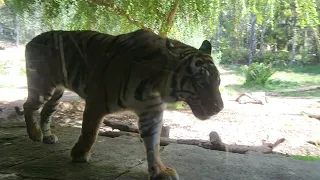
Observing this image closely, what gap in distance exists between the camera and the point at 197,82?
1.51 meters

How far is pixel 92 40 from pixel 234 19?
6.78ft

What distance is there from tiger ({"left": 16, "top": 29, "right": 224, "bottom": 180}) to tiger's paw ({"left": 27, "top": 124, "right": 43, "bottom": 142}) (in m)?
0.36

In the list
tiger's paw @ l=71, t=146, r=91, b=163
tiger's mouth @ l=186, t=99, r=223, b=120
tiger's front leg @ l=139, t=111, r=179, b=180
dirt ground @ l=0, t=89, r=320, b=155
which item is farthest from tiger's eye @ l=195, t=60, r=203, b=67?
dirt ground @ l=0, t=89, r=320, b=155

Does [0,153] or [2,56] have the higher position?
[2,56]

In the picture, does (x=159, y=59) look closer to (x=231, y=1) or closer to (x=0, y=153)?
(x=0, y=153)

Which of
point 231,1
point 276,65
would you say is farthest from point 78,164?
point 276,65

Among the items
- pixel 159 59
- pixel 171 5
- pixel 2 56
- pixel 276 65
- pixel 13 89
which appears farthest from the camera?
pixel 276 65

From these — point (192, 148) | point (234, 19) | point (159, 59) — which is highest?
point (234, 19)

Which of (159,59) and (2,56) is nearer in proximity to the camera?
(159,59)

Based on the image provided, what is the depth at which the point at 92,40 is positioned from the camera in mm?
1799

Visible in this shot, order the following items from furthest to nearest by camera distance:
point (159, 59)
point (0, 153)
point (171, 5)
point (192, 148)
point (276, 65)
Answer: point (276, 65) → point (171, 5) → point (192, 148) → point (0, 153) → point (159, 59)

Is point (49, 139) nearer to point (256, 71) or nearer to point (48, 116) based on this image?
point (48, 116)

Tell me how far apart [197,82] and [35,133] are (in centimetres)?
118

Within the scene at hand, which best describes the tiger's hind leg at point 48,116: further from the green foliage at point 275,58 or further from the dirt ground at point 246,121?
the green foliage at point 275,58
